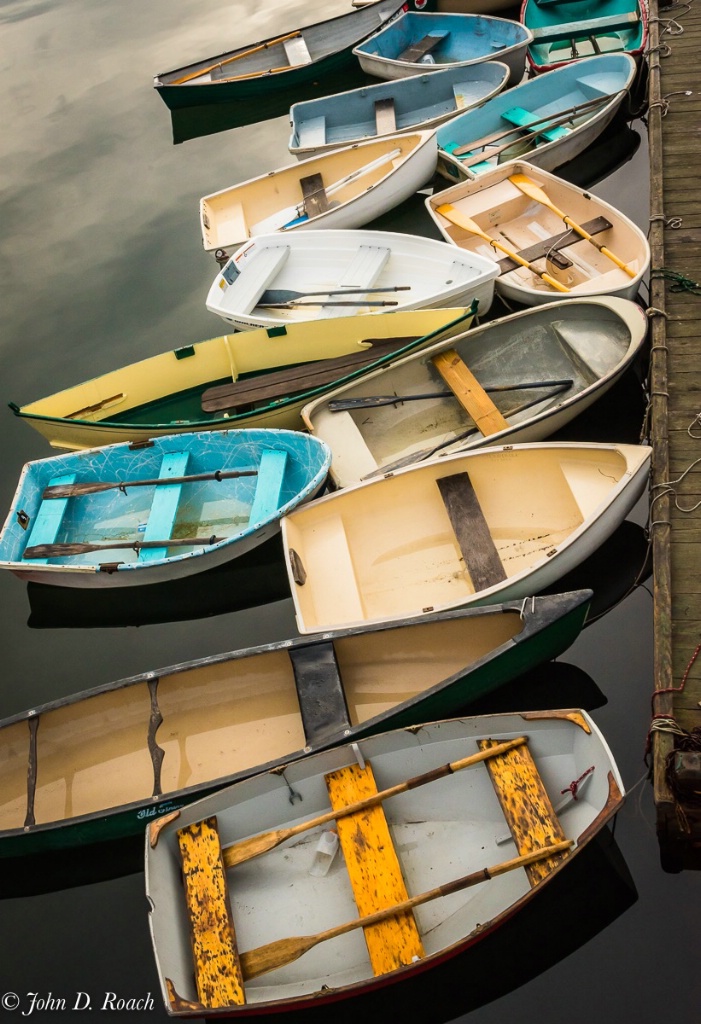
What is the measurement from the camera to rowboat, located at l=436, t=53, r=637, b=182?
12352 mm

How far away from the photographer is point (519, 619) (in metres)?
6.97

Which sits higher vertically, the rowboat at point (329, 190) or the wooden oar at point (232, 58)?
the wooden oar at point (232, 58)

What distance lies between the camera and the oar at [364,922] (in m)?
5.51

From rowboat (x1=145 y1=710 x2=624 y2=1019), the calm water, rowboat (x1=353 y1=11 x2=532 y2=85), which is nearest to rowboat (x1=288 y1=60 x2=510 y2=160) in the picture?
rowboat (x1=353 y1=11 x2=532 y2=85)

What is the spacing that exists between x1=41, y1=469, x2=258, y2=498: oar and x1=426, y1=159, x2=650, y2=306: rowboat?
427 cm

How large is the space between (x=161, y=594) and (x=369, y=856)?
170 inches

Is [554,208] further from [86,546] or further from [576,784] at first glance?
[576,784]

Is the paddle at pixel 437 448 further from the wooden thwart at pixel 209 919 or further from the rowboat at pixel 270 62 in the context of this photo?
the rowboat at pixel 270 62

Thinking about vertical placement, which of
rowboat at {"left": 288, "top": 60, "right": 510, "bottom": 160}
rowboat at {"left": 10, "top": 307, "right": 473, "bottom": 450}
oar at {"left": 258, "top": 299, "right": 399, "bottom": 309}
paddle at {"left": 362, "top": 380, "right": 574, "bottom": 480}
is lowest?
paddle at {"left": 362, "top": 380, "right": 574, "bottom": 480}

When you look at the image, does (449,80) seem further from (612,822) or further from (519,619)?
(612,822)

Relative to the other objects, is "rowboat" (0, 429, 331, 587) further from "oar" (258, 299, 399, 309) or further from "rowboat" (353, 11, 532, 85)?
"rowboat" (353, 11, 532, 85)

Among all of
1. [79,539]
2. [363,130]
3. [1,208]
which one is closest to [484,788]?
[79,539]

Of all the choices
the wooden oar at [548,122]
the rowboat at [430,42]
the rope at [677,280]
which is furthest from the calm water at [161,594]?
the rowboat at [430,42]

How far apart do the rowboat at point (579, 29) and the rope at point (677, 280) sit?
6.44 m
